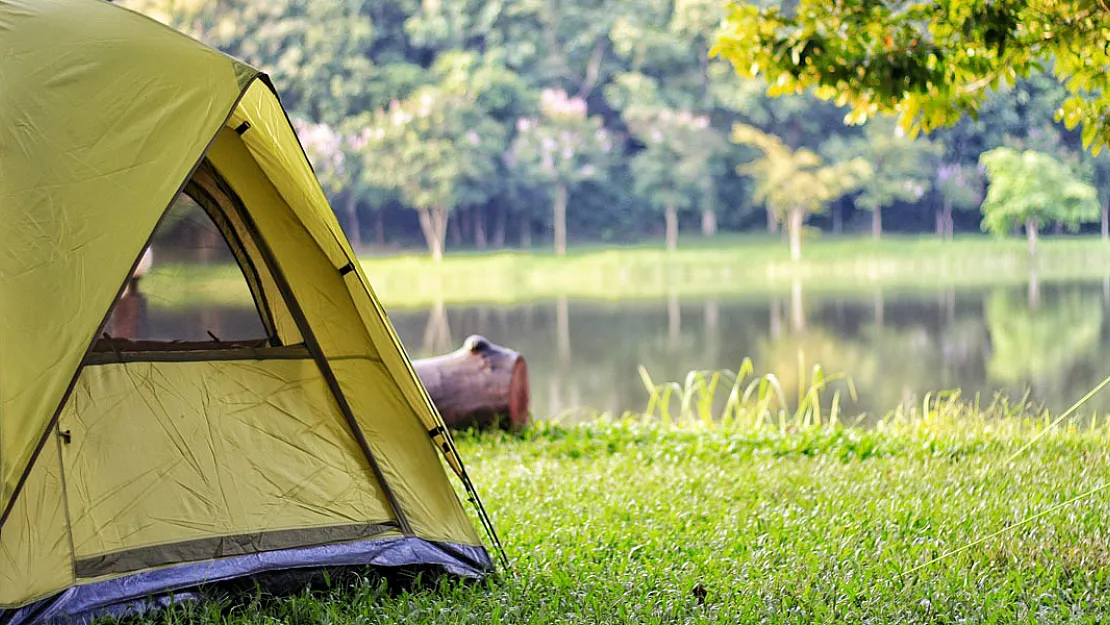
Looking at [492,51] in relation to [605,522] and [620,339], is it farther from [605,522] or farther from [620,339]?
[605,522]

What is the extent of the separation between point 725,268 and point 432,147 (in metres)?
8.52

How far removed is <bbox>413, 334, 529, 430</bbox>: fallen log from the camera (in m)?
6.29

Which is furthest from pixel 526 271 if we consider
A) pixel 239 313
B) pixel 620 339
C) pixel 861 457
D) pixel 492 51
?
pixel 239 313

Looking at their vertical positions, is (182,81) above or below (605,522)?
above

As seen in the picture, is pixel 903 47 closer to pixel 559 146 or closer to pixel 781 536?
pixel 781 536

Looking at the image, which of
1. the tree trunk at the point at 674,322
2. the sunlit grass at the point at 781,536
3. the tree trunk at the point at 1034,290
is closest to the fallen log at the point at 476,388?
the sunlit grass at the point at 781,536

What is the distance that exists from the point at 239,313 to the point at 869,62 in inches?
96.0

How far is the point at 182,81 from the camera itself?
288 centimetres

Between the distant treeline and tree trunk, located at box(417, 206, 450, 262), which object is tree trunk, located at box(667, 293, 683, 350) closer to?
the distant treeline

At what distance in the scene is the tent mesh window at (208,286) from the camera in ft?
11.1

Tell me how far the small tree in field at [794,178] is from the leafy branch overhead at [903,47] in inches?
1030

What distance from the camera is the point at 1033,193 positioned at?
30.3 meters

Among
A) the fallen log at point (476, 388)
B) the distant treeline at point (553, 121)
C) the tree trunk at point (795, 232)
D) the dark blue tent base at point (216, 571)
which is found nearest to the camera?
the dark blue tent base at point (216, 571)

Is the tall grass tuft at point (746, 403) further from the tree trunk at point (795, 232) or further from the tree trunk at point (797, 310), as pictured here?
the tree trunk at point (795, 232)
